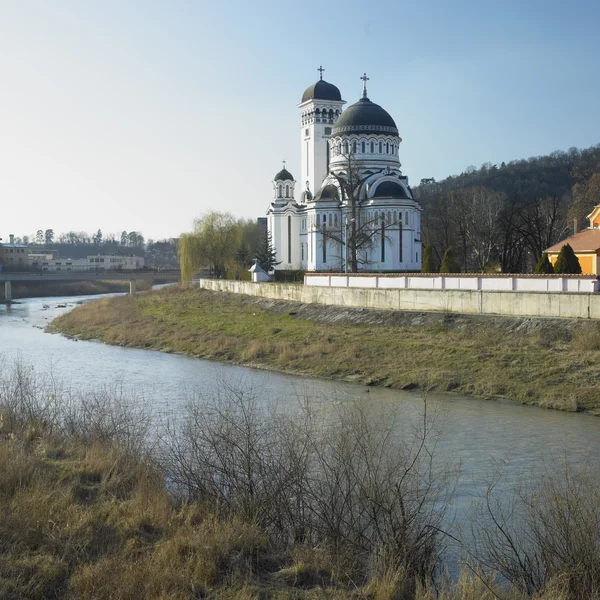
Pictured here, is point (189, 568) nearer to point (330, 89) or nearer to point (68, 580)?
point (68, 580)

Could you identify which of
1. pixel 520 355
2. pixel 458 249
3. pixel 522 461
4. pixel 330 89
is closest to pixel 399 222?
pixel 458 249

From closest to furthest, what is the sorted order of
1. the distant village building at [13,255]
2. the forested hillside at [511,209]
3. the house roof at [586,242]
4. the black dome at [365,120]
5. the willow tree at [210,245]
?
the house roof at [586,242] → the forested hillside at [511,209] → the black dome at [365,120] → the willow tree at [210,245] → the distant village building at [13,255]

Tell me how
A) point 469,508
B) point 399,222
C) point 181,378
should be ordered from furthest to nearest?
point 399,222
point 181,378
point 469,508

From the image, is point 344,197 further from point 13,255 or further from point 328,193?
point 13,255

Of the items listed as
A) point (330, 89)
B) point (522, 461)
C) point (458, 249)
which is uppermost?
point (330, 89)

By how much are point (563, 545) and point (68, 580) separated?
4833 millimetres

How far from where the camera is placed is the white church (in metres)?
50.4

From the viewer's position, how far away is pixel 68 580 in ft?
25.1

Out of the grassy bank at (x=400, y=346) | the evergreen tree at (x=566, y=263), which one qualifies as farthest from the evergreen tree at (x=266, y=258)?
the evergreen tree at (x=566, y=263)

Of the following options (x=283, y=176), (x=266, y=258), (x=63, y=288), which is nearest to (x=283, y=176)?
(x=283, y=176)

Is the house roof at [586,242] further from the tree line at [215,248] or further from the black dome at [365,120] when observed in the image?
the tree line at [215,248]

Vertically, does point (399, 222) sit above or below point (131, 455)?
above

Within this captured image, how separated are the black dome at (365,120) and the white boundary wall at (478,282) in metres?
22.4

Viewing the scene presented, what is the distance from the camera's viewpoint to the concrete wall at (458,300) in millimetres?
23306
